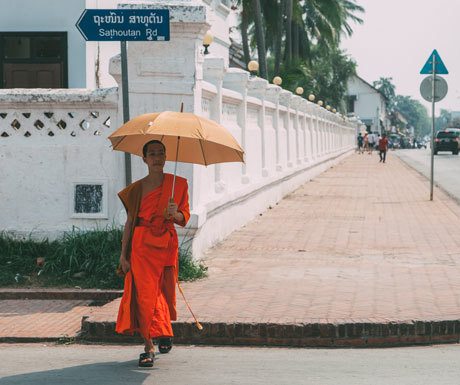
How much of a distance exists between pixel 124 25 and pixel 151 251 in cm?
301

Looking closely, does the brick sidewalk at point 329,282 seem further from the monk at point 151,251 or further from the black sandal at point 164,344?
the monk at point 151,251

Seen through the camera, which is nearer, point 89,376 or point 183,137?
point 89,376

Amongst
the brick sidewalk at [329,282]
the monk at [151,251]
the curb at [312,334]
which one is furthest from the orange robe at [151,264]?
the brick sidewalk at [329,282]

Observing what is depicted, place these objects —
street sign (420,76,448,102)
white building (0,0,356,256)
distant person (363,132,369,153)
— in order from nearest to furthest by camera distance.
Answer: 1. white building (0,0,356,256)
2. street sign (420,76,448,102)
3. distant person (363,132,369,153)

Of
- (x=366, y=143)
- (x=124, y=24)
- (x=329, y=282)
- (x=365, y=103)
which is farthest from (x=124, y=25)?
(x=365, y=103)

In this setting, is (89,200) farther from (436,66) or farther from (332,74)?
(332,74)

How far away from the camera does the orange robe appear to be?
22.4 feet

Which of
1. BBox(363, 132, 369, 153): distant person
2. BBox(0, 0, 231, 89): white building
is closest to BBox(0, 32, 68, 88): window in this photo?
BBox(0, 0, 231, 89): white building

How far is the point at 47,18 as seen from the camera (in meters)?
19.0

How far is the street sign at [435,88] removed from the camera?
72.6 ft

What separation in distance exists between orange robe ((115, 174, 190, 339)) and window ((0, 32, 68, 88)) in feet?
41.0

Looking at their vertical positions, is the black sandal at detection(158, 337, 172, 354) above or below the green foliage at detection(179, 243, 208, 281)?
below

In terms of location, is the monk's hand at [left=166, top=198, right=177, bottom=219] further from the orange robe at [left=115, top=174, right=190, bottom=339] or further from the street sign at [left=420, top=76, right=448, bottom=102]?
the street sign at [left=420, top=76, right=448, bottom=102]

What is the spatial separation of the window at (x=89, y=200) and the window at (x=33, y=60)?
858 cm
